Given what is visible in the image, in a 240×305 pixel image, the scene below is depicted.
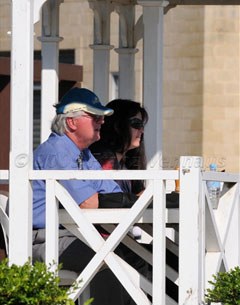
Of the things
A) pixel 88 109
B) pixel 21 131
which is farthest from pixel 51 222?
pixel 88 109

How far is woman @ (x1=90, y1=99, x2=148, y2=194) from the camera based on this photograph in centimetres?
852

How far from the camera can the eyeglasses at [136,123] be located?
8531 mm

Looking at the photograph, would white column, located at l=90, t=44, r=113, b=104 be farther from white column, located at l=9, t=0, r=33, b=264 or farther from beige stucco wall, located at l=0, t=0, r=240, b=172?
beige stucco wall, located at l=0, t=0, r=240, b=172

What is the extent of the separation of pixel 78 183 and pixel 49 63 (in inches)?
91.1

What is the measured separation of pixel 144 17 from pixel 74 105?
1316 mm

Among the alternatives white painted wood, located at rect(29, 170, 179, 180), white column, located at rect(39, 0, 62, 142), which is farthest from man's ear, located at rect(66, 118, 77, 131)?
white column, located at rect(39, 0, 62, 142)

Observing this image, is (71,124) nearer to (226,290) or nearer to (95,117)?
(95,117)

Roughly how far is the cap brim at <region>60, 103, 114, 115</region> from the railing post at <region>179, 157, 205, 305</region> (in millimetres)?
1020

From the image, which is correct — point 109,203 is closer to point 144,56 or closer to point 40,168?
point 40,168

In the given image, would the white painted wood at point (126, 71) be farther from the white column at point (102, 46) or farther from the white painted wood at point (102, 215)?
the white painted wood at point (102, 215)

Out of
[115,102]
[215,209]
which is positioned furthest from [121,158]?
[215,209]

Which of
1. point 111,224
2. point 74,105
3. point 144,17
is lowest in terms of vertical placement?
point 111,224

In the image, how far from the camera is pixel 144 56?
9094 mm

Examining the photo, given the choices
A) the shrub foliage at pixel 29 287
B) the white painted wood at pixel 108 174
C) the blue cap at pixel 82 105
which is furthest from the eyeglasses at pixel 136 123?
the shrub foliage at pixel 29 287
